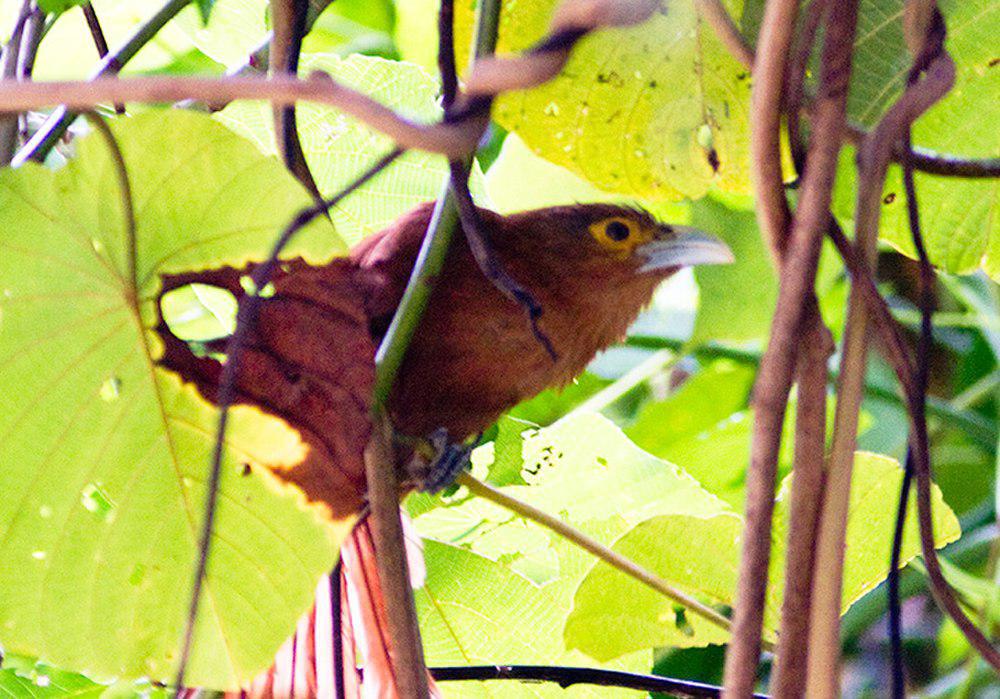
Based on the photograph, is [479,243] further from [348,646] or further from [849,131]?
[348,646]

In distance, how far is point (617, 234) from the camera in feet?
5.25

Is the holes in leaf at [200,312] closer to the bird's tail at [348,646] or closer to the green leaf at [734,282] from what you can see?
the bird's tail at [348,646]

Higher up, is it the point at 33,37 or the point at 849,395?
the point at 33,37

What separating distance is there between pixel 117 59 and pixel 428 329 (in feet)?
1.52

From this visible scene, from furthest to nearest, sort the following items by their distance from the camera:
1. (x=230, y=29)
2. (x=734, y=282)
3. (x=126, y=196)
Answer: (x=734, y=282) < (x=230, y=29) < (x=126, y=196)

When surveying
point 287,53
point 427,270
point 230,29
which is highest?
point 230,29

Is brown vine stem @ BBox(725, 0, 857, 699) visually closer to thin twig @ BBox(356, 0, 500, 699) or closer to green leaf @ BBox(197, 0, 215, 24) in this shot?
thin twig @ BBox(356, 0, 500, 699)

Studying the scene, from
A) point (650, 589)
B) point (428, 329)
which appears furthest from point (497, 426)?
point (650, 589)

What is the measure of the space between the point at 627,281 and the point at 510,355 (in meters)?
0.34

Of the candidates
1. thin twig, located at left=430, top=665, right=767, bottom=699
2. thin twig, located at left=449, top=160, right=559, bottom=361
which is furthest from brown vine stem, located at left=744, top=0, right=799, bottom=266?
thin twig, located at left=430, top=665, right=767, bottom=699

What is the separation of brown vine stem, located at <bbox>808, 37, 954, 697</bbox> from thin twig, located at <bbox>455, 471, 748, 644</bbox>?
0.43 meters

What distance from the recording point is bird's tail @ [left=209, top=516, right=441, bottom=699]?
1021mm

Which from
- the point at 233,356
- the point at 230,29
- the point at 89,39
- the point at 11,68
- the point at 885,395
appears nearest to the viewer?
the point at 233,356

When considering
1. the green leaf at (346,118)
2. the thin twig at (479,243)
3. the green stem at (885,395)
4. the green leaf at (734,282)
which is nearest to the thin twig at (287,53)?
the thin twig at (479,243)
